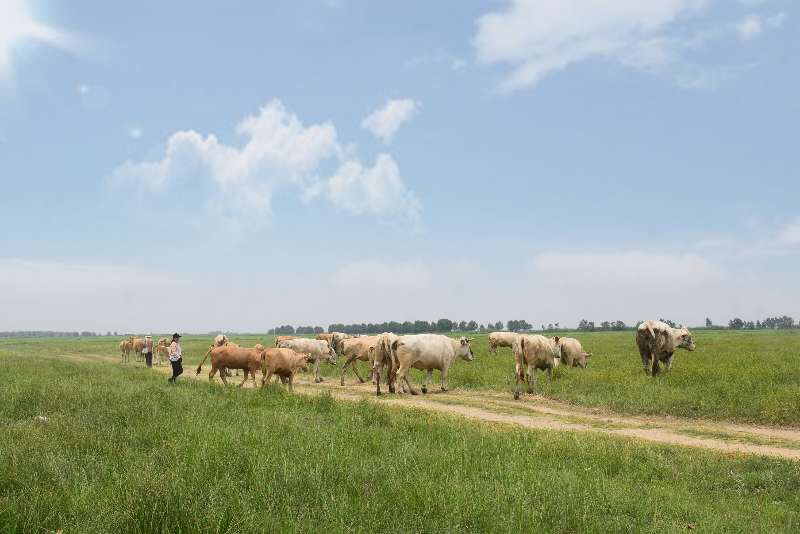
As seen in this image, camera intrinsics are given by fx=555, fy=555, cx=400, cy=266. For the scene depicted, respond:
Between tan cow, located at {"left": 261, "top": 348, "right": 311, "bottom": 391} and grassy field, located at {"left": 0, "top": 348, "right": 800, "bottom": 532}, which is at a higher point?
tan cow, located at {"left": 261, "top": 348, "right": 311, "bottom": 391}

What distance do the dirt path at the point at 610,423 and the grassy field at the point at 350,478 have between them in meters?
2.21

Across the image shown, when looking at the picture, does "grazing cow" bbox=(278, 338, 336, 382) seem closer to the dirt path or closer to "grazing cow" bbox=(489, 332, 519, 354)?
the dirt path

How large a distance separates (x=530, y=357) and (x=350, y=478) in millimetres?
15416

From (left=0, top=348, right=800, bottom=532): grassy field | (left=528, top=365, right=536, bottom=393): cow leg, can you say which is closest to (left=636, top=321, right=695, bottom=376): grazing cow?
(left=528, top=365, right=536, bottom=393): cow leg

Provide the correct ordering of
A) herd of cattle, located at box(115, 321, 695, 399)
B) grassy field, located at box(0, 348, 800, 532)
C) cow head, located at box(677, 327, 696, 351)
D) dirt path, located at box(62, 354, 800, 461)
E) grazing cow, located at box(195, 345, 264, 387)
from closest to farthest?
grassy field, located at box(0, 348, 800, 532)
dirt path, located at box(62, 354, 800, 461)
herd of cattle, located at box(115, 321, 695, 399)
grazing cow, located at box(195, 345, 264, 387)
cow head, located at box(677, 327, 696, 351)

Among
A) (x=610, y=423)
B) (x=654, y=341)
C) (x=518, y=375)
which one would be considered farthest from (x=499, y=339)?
(x=610, y=423)

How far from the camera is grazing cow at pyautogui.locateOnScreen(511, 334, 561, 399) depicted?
66.2 ft

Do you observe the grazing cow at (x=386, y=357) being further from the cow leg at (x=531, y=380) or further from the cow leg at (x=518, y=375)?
the cow leg at (x=531, y=380)

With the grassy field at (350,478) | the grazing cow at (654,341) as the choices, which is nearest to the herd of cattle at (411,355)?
the grazing cow at (654,341)

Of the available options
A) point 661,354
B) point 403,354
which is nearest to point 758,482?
point 403,354

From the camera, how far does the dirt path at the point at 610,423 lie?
40.2ft

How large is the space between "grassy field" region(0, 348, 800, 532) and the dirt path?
221 centimetres

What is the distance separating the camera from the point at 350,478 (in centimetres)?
683

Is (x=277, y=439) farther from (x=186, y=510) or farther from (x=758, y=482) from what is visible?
(x=758, y=482)
